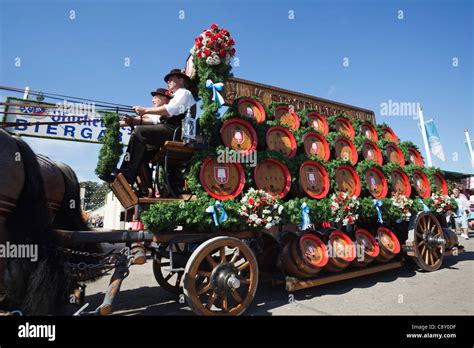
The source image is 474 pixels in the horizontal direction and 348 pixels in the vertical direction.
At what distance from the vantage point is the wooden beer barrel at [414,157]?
7480mm

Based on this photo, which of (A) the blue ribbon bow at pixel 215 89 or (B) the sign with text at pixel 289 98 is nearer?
(A) the blue ribbon bow at pixel 215 89

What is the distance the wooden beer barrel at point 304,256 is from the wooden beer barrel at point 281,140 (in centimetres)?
143

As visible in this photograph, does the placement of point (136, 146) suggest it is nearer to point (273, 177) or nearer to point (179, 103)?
point (179, 103)

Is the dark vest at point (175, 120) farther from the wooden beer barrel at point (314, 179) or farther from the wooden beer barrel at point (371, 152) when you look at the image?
the wooden beer barrel at point (371, 152)

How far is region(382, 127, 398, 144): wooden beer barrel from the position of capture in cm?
751

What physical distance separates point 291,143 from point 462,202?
10.3 meters

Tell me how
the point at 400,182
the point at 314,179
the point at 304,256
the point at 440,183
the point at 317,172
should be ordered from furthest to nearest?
the point at 440,183 < the point at 400,182 < the point at 317,172 < the point at 314,179 < the point at 304,256

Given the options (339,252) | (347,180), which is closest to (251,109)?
(347,180)

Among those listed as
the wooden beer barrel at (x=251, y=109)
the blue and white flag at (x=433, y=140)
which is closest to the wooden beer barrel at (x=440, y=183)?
the wooden beer barrel at (x=251, y=109)

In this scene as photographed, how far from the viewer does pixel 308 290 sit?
208 inches

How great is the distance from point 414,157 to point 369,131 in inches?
58.5

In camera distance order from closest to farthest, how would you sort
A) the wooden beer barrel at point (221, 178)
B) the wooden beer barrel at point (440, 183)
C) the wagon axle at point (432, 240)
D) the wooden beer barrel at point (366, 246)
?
1. the wooden beer barrel at point (221, 178)
2. the wooden beer barrel at point (366, 246)
3. the wagon axle at point (432, 240)
4. the wooden beer barrel at point (440, 183)

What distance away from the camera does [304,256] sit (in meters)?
4.62
